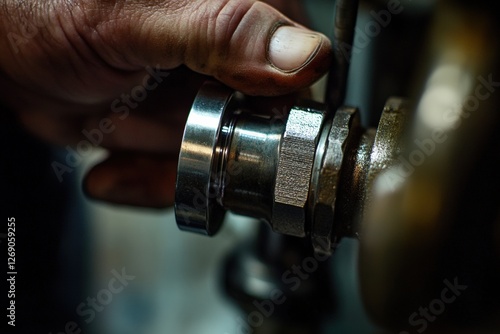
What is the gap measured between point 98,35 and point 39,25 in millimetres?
67

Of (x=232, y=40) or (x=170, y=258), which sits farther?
(x=170, y=258)

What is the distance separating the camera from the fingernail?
1.70 ft

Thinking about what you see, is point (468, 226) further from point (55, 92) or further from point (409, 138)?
point (55, 92)

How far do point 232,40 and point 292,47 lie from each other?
5 cm

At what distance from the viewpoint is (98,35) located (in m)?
0.58

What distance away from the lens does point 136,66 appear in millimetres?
648

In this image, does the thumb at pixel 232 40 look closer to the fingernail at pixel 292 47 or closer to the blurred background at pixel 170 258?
the fingernail at pixel 292 47

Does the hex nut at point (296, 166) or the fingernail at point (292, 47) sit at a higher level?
the fingernail at point (292, 47)

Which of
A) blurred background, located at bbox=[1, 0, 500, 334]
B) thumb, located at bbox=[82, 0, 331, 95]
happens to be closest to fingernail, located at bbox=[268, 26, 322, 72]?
thumb, located at bbox=[82, 0, 331, 95]

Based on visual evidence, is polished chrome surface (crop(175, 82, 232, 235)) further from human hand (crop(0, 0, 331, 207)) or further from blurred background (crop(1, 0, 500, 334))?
blurred background (crop(1, 0, 500, 334))

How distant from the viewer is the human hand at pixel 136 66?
0.53 m

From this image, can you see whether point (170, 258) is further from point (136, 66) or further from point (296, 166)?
point (296, 166)

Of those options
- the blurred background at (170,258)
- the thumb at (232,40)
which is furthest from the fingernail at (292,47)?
the blurred background at (170,258)

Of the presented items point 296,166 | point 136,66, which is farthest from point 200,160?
point 136,66
